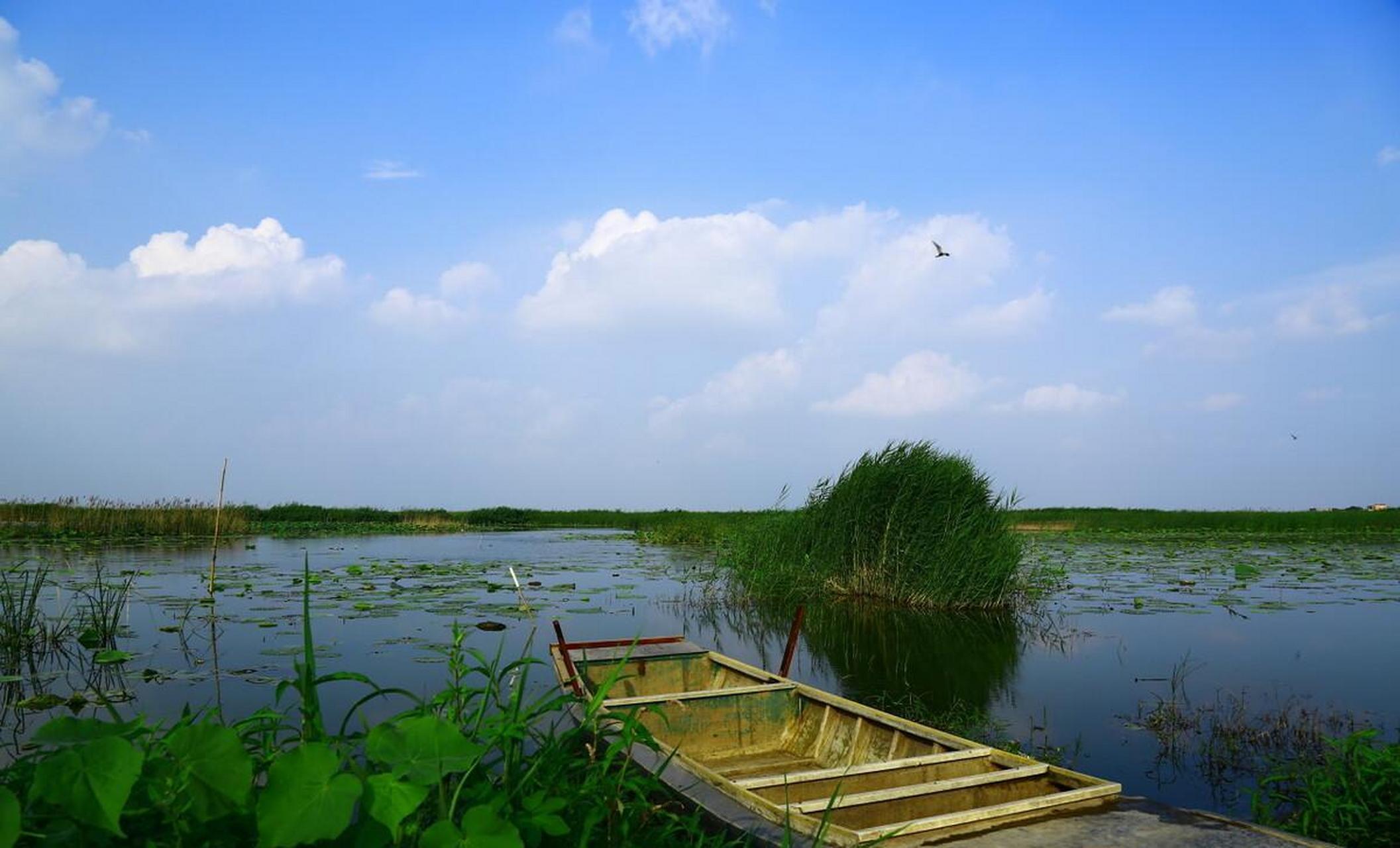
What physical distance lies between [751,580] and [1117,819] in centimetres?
975

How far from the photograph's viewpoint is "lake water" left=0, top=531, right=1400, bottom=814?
22.4ft

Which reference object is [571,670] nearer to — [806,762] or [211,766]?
[806,762]

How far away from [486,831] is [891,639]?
29.6ft

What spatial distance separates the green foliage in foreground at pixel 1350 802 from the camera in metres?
4.04

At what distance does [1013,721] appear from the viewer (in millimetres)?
6824

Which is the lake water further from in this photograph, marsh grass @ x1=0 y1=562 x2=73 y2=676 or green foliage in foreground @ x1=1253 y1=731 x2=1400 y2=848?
green foliage in foreground @ x1=1253 y1=731 x2=1400 y2=848

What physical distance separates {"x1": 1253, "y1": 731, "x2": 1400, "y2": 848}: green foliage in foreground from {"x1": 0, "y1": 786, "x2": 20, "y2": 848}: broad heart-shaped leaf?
186 inches

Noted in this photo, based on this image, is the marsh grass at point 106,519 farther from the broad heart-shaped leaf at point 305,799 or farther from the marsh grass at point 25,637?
the broad heart-shaped leaf at point 305,799

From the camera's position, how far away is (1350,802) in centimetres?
419

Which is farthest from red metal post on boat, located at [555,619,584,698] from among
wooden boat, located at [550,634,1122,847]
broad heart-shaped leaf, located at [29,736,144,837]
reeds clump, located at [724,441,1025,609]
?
reeds clump, located at [724,441,1025,609]

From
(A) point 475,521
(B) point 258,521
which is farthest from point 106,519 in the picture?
(A) point 475,521

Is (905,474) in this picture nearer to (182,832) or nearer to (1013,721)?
(1013,721)

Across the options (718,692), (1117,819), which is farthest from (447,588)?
(1117,819)

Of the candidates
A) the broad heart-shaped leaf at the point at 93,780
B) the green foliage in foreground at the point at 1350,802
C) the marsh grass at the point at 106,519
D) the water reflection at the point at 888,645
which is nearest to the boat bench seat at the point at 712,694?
the water reflection at the point at 888,645
